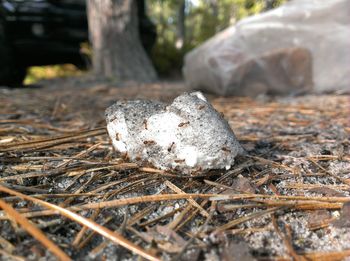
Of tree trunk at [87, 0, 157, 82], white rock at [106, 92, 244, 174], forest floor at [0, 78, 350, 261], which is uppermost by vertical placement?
tree trunk at [87, 0, 157, 82]

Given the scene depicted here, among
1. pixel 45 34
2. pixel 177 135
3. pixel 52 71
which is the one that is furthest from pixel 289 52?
pixel 52 71

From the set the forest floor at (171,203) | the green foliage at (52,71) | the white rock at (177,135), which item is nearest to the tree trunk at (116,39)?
the green foliage at (52,71)

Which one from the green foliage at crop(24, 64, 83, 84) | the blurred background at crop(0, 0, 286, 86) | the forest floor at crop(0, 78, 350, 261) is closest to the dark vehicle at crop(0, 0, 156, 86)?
the blurred background at crop(0, 0, 286, 86)

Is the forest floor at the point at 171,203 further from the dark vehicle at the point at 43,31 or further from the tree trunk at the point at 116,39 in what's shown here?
the dark vehicle at the point at 43,31

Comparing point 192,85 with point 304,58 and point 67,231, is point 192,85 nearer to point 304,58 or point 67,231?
point 304,58

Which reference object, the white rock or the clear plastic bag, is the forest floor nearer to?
the white rock

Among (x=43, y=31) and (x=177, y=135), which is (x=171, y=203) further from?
(x=43, y=31)
